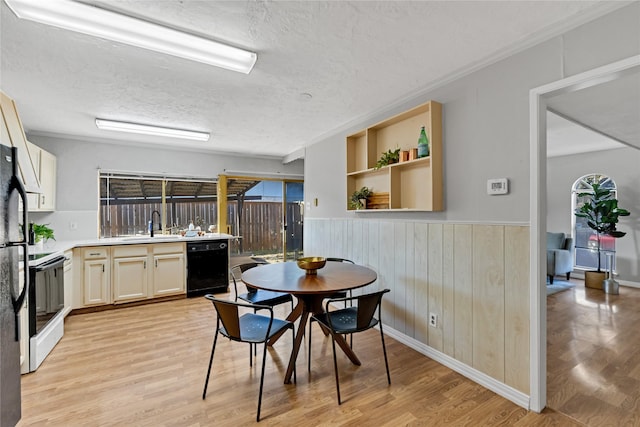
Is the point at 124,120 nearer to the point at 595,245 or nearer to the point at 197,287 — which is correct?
the point at 197,287

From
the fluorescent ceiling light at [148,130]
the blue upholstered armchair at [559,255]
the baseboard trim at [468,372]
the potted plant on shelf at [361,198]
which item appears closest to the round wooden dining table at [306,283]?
the baseboard trim at [468,372]

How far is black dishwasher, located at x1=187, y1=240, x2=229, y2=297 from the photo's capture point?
14.6 feet

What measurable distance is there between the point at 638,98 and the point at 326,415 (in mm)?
3680

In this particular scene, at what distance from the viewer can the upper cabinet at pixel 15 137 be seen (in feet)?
7.56

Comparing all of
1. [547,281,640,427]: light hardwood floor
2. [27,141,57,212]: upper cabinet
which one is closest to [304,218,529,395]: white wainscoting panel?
[547,281,640,427]: light hardwood floor

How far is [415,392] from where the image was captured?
6.91 ft

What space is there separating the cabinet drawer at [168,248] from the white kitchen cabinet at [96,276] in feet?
1.85

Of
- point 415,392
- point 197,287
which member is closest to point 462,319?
point 415,392

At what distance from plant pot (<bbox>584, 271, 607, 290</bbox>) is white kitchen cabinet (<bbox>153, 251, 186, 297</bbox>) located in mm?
6637

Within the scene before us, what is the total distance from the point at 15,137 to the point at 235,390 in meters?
2.81

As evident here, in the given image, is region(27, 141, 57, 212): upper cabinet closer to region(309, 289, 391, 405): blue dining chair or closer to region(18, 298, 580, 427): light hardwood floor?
region(18, 298, 580, 427): light hardwood floor

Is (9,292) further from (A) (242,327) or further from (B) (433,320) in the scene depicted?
(B) (433,320)

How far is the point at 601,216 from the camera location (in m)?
4.93

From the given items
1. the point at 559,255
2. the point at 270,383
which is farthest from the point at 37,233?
the point at 559,255
